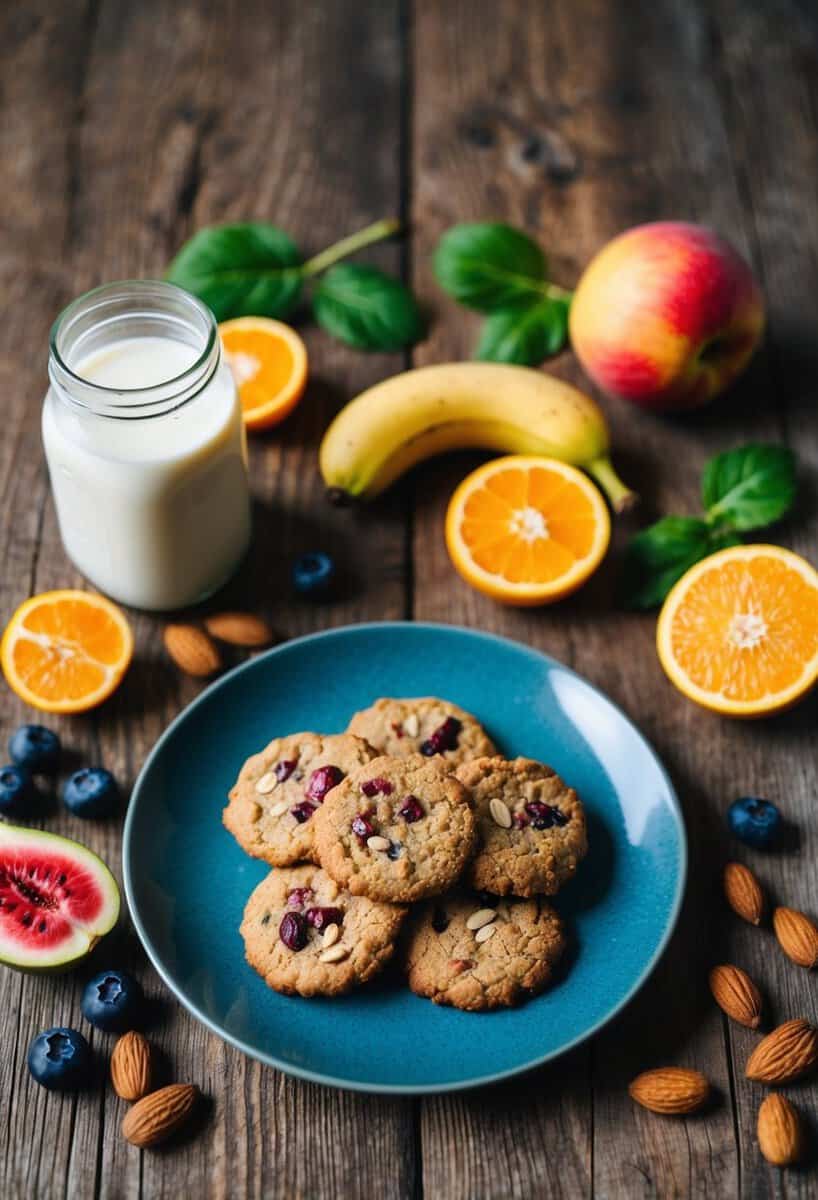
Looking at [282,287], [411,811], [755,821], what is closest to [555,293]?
[282,287]

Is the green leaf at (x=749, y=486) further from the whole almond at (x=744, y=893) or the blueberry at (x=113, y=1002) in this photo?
the blueberry at (x=113, y=1002)

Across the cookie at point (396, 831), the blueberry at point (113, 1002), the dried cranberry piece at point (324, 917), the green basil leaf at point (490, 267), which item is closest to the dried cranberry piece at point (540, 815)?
the cookie at point (396, 831)

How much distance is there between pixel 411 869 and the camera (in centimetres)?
179

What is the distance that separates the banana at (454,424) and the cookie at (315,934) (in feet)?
2.82

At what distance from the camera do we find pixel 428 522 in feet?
8.13

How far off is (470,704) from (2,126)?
2000mm

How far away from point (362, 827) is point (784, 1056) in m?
0.76

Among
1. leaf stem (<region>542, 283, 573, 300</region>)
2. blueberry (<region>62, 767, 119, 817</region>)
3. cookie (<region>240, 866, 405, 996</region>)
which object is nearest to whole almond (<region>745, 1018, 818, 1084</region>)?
cookie (<region>240, 866, 405, 996</region>)

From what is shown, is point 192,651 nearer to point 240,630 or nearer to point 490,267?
point 240,630

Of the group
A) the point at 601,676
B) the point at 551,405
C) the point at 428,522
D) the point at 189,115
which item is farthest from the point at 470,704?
the point at 189,115

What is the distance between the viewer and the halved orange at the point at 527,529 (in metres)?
2.25

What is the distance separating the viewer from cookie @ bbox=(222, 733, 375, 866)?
1904mm

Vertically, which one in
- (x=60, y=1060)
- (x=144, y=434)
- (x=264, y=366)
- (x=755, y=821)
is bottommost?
(x=755, y=821)

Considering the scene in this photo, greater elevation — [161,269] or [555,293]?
[161,269]
